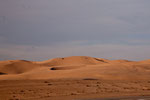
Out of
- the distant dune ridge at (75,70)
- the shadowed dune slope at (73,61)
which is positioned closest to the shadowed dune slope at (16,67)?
the distant dune ridge at (75,70)

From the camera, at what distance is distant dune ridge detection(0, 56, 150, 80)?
39.8 m

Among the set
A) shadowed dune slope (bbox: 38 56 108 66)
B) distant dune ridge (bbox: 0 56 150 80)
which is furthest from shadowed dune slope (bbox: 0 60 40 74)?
shadowed dune slope (bbox: 38 56 108 66)

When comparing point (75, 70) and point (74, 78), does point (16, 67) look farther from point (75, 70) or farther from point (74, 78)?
point (74, 78)

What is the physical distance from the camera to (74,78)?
35375 mm

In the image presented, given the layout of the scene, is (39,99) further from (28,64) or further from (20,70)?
(28,64)

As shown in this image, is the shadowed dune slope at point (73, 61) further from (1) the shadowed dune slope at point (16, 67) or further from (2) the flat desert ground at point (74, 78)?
(1) the shadowed dune slope at point (16, 67)

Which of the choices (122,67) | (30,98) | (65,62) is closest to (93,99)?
(30,98)

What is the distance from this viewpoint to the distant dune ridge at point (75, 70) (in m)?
39.8

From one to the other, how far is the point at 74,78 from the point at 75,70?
A: 11.9 metres

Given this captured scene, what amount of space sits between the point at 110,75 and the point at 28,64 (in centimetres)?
3227

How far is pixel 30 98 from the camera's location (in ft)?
53.0

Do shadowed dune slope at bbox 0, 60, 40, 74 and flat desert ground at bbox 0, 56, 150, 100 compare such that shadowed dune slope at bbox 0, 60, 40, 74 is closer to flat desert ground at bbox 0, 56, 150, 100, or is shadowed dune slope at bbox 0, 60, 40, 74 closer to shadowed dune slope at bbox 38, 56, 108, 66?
flat desert ground at bbox 0, 56, 150, 100

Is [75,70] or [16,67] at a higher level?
[16,67]

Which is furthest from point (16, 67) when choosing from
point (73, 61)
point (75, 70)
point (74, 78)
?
point (74, 78)
